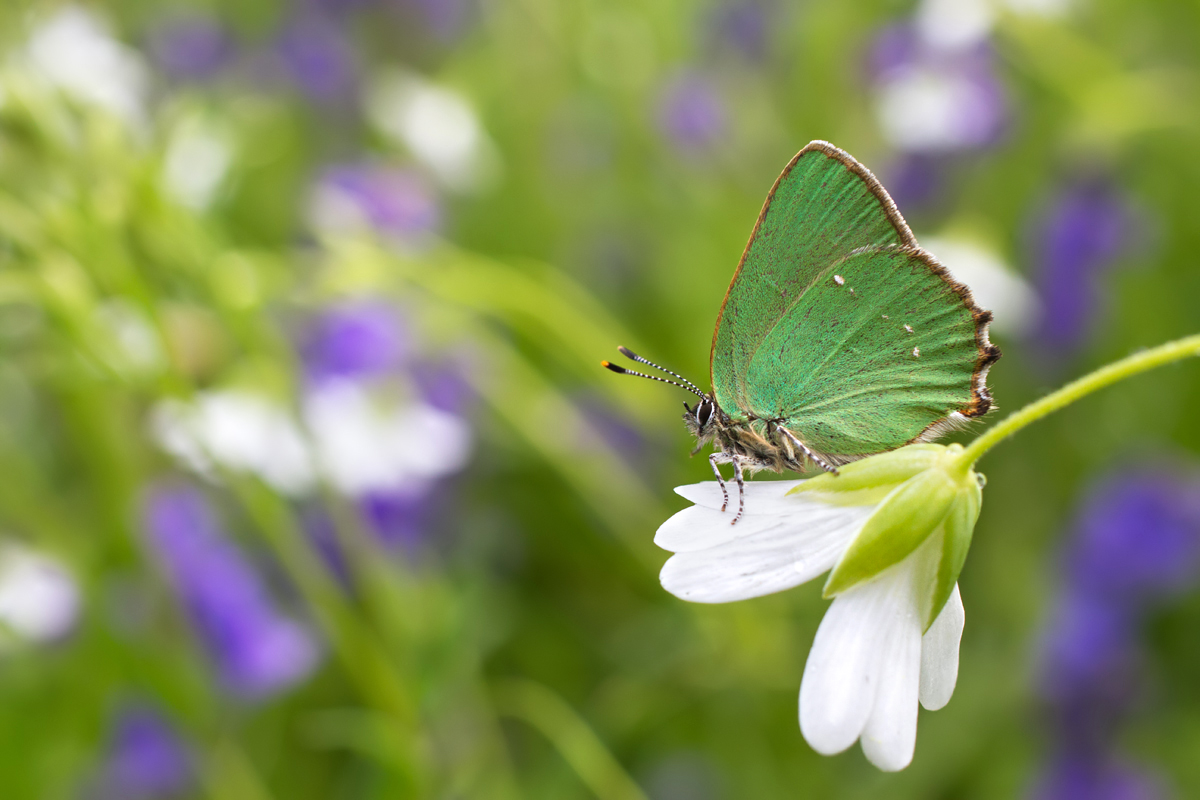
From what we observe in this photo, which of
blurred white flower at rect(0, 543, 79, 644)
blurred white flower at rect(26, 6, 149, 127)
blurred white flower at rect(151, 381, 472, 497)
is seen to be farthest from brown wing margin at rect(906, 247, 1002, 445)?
blurred white flower at rect(26, 6, 149, 127)

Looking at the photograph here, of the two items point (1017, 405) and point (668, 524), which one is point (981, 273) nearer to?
point (1017, 405)

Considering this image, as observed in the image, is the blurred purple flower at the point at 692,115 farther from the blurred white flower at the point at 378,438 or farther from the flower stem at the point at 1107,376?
the flower stem at the point at 1107,376

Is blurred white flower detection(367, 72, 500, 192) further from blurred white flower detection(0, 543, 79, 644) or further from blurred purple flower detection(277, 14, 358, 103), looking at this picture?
blurred white flower detection(0, 543, 79, 644)

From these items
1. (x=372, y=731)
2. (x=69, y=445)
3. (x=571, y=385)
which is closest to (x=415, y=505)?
(x=372, y=731)

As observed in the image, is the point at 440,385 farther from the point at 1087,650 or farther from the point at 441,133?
the point at 1087,650

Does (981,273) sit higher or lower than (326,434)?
lower
